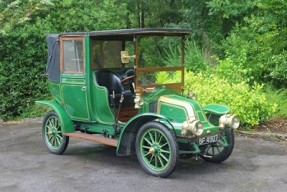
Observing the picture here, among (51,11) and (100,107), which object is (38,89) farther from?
(100,107)

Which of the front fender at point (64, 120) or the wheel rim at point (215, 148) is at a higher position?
the front fender at point (64, 120)

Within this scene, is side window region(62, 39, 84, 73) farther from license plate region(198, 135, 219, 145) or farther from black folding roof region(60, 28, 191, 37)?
license plate region(198, 135, 219, 145)

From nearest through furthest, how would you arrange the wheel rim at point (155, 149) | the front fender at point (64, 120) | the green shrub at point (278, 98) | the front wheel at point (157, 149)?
the front wheel at point (157, 149) → the wheel rim at point (155, 149) → the front fender at point (64, 120) → the green shrub at point (278, 98)

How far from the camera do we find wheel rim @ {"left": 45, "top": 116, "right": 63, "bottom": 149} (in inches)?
296

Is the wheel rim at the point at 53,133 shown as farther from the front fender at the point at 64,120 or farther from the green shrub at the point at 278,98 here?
the green shrub at the point at 278,98

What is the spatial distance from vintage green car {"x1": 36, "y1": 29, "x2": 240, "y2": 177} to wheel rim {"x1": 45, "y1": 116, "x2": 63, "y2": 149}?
16 millimetres

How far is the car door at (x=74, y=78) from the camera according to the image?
690 centimetres

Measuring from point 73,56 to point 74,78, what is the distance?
13.5 inches

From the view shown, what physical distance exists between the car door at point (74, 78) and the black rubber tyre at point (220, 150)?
1862 mm

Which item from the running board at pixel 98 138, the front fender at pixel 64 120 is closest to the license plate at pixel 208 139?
the running board at pixel 98 138

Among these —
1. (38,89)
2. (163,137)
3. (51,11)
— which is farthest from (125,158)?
(51,11)

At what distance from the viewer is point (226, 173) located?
6172 mm

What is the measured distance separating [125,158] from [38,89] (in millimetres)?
5384

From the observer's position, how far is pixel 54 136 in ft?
24.9
